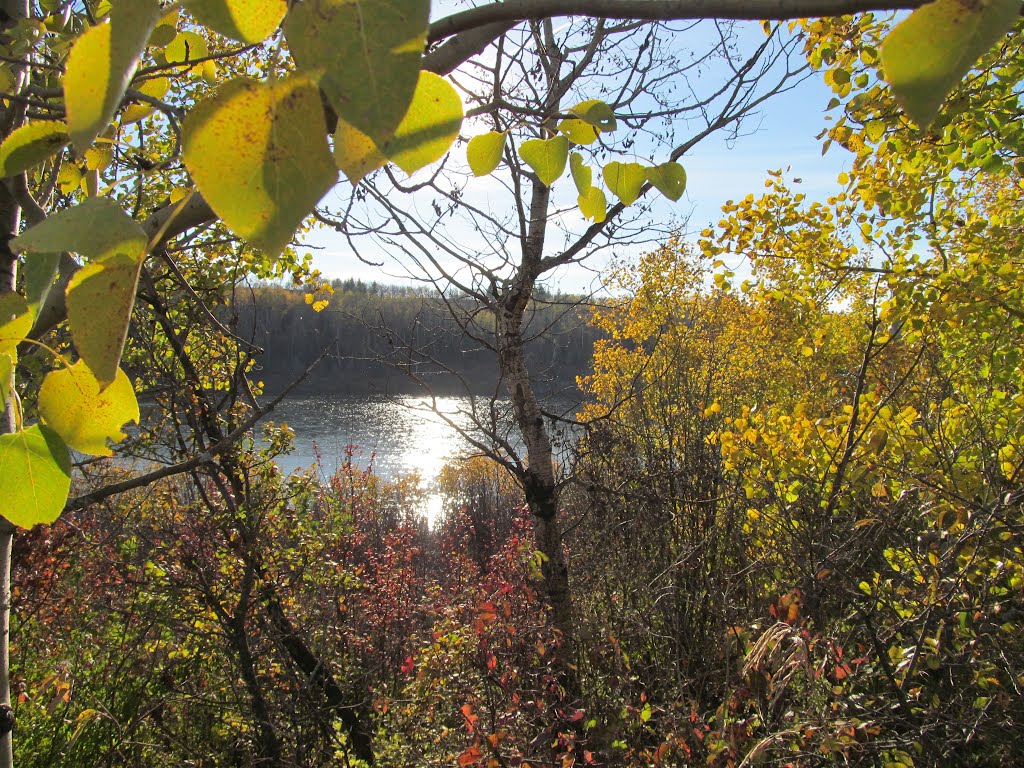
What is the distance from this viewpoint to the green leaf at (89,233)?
0.91 ft

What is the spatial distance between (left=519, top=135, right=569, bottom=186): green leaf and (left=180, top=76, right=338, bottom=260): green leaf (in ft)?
1.06

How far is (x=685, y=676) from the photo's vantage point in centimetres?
332

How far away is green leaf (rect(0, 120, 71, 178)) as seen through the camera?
13.9 inches

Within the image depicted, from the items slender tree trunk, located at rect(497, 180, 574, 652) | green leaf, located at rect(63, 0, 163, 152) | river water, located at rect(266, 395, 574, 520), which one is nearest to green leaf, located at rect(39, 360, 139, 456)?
green leaf, located at rect(63, 0, 163, 152)

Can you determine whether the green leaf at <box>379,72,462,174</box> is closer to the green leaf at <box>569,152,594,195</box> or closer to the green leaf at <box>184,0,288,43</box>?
the green leaf at <box>184,0,288,43</box>

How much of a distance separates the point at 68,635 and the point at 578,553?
4.60m

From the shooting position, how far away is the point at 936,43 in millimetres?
229

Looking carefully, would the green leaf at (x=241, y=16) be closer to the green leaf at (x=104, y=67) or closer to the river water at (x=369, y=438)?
the green leaf at (x=104, y=67)

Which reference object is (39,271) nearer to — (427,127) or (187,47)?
(427,127)

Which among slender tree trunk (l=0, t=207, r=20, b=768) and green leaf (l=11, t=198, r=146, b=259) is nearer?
green leaf (l=11, t=198, r=146, b=259)

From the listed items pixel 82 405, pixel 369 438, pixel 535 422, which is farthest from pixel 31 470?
pixel 369 438

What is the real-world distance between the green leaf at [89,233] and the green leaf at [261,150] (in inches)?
3.4

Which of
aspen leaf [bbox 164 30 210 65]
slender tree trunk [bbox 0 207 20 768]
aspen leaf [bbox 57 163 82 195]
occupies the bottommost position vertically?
slender tree trunk [bbox 0 207 20 768]

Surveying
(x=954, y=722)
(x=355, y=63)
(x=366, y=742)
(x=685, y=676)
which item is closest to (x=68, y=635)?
(x=366, y=742)
